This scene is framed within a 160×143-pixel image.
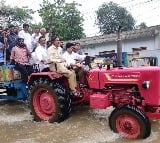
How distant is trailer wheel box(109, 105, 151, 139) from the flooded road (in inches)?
5.3

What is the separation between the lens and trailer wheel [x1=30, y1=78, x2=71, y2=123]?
815cm

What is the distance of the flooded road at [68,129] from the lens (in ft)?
22.7

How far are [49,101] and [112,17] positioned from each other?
41.8 meters

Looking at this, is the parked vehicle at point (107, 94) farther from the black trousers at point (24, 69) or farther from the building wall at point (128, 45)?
the building wall at point (128, 45)

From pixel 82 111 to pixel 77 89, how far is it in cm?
130

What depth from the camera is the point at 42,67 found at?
931 centimetres

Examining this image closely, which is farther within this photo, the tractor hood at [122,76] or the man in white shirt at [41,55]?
the man in white shirt at [41,55]

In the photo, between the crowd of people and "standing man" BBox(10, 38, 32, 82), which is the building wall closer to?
the crowd of people

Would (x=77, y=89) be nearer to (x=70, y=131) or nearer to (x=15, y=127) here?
(x=70, y=131)

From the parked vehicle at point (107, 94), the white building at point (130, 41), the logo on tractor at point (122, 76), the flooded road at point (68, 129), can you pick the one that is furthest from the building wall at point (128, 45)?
the logo on tractor at point (122, 76)

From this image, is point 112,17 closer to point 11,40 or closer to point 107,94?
point 11,40

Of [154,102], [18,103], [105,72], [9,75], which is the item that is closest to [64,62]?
[105,72]

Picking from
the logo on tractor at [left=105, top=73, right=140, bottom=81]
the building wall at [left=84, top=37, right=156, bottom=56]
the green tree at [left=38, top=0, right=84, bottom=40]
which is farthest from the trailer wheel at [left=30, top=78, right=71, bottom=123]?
the green tree at [left=38, top=0, right=84, bottom=40]

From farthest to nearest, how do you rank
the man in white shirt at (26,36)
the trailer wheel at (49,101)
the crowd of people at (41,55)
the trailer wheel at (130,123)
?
1. the man in white shirt at (26,36)
2. the crowd of people at (41,55)
3. the trailer wheel at (49,101)
4. the trailer wheel at (130,123)
